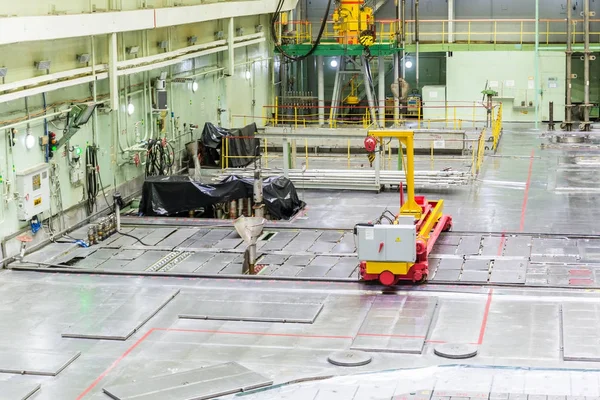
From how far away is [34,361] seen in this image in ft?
48.6

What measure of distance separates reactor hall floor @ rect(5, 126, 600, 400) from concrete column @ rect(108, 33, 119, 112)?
2.79 metres

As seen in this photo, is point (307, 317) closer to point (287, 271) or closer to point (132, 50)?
point (287, 271)

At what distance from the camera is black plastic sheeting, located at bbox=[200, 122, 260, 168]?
30.5 m

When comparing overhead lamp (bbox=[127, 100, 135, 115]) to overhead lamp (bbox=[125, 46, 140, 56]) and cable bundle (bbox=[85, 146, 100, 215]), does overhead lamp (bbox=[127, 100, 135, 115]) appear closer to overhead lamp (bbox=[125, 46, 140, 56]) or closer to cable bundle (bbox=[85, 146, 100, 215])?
overhead lamp (bbox=[125, 46, 140, 56])

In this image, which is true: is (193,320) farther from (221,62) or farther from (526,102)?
(526,102)

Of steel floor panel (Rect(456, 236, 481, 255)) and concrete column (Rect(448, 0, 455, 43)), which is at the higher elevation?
concrete column (Rect(448, 0, 455, 43))

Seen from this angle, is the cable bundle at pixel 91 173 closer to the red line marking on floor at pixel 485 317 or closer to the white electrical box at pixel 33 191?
the white electrical box at pixel 33 191

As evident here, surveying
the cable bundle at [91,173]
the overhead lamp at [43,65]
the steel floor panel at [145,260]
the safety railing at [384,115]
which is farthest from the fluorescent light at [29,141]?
the safety railing at [384,115]

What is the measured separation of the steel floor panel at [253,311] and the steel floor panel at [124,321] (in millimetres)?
624

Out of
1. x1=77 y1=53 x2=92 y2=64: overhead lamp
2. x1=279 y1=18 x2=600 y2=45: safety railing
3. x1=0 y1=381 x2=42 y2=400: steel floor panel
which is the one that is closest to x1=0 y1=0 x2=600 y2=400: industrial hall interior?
x1=0 y1=381 x2=42 y2=400: steel floor panel

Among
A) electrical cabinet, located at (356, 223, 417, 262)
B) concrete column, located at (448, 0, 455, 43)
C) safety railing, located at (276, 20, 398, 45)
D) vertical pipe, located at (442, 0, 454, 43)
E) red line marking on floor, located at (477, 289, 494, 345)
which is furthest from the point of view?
vertical pipe, located at (442, 0, 454, 43)

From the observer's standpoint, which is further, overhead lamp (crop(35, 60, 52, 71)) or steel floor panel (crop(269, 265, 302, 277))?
overhead lamp (crop(35, 60, 52, 71))

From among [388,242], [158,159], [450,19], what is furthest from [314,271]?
[450,19]

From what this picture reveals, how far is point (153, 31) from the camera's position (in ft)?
87.7
